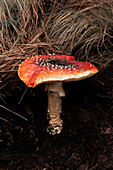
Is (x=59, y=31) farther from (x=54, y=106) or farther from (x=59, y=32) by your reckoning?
(x=54, y=106)

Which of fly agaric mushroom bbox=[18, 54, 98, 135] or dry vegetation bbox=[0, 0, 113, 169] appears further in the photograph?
dry vegetation bbox=[0, 0, 113, 169]

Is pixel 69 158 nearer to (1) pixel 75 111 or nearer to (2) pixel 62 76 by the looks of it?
(1) pixel 75 111

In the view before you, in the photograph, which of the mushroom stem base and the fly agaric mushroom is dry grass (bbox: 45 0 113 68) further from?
the mushroom stem base

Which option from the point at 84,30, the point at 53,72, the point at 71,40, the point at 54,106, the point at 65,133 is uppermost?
the point at 84,30

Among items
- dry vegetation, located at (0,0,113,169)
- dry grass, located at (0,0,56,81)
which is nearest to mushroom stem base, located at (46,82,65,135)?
dry vegetation, located at (0,0,113,169)

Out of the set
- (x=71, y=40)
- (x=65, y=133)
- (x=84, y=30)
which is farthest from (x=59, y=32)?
(x=65, y=133)

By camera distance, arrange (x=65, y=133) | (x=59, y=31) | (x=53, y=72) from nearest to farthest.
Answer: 1. (x=53, y=72)
2. (x=65, y=133)
3. (x=59, y=31)

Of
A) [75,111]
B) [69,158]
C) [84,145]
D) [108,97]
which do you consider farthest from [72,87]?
[69,158]

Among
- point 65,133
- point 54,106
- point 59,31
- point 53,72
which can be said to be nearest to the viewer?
point 53,72
